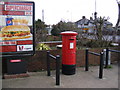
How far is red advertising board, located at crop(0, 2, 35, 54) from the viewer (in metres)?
5.17

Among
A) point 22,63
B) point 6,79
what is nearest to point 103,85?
point 22,63

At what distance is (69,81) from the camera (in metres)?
5.27

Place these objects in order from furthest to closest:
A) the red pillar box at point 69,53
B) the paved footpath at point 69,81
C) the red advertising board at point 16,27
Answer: the red pillar box at point 69,53, the red advertising board at point 16,27, the paved footpath at point 69,81

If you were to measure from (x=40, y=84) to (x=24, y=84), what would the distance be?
498 mm

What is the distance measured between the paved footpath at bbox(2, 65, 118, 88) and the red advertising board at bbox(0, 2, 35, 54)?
977 mm

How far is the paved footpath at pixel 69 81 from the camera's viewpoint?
4.84 m

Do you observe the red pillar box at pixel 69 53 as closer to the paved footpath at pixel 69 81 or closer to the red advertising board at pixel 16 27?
the paved footpath at pixel 69 81

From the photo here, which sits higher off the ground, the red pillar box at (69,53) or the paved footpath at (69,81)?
the red pillar box at (69,53)

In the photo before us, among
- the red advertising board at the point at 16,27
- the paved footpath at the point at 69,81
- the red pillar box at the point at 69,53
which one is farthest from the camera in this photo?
the red pillar box at the point at 69,53

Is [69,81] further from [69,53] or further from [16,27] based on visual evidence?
[16,27]

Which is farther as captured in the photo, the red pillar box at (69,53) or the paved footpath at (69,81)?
the red pillar box at (69,53)

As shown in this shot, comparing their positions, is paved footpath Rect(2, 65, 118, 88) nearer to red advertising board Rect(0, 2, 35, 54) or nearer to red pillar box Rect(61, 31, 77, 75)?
red pillar box Rect(61, 31, 77, 75)

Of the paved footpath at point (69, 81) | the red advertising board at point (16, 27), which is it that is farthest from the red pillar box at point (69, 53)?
the red advertising board at point (16, 27)

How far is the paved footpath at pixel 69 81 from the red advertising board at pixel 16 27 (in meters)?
0.98
